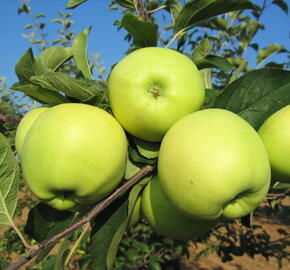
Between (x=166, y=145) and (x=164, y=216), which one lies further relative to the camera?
(x=164, y=216)

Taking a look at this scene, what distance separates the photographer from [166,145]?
0.79 m

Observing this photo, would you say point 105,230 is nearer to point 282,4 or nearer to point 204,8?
point 204,8

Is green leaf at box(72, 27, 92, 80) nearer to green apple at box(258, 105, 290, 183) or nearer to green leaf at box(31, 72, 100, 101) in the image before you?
green leaf at box(31, 72, 100, 101)

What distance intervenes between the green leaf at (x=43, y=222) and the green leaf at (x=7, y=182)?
73mm

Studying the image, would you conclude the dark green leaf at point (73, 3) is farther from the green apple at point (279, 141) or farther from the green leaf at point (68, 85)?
the green apple at point (279, 141)

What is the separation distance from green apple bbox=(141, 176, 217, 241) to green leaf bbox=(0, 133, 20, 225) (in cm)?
39

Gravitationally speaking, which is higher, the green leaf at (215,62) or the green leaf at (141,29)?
the green leaf at (141,29)

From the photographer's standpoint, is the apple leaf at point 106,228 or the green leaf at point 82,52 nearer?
the apple leaf at point 106,228

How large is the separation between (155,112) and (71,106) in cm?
23

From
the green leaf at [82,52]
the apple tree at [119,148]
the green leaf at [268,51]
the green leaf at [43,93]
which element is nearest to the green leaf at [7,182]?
the apple tree at [119,148]

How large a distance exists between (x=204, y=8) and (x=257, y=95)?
34cm

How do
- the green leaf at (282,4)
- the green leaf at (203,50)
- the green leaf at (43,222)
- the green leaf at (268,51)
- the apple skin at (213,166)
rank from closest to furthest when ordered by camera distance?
the apple skin at (213,166)
the green leaf at (43,222)
the green leaf at (203,50)
the green leaf at (268,51)
the green leaf at (282,4)

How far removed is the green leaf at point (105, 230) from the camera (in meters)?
0.91

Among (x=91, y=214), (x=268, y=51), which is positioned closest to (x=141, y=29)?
(x=91, y=214)
